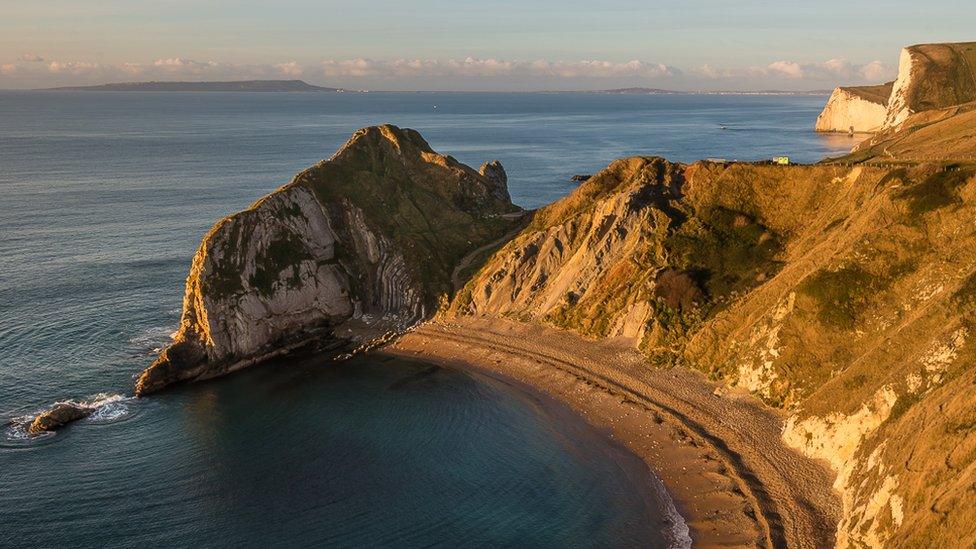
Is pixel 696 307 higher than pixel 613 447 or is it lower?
higher

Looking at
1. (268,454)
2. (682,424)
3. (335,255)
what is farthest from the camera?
(335,255)

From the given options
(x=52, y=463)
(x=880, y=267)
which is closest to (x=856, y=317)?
(x=880, y=267)

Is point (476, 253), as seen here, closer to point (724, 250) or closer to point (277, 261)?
point (277, 261)

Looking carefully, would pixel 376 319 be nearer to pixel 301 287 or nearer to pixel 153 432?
pixel 301 287

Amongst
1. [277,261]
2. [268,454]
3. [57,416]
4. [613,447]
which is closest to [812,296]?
[613,447]

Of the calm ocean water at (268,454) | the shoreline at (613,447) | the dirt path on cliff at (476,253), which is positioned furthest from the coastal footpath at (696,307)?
the calm ocean water at (268,454)

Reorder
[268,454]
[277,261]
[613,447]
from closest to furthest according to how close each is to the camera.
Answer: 1. [268,454]
2. [613,447]
3. [277,261]

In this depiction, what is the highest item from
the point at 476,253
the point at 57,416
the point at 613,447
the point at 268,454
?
the point at 476,253
